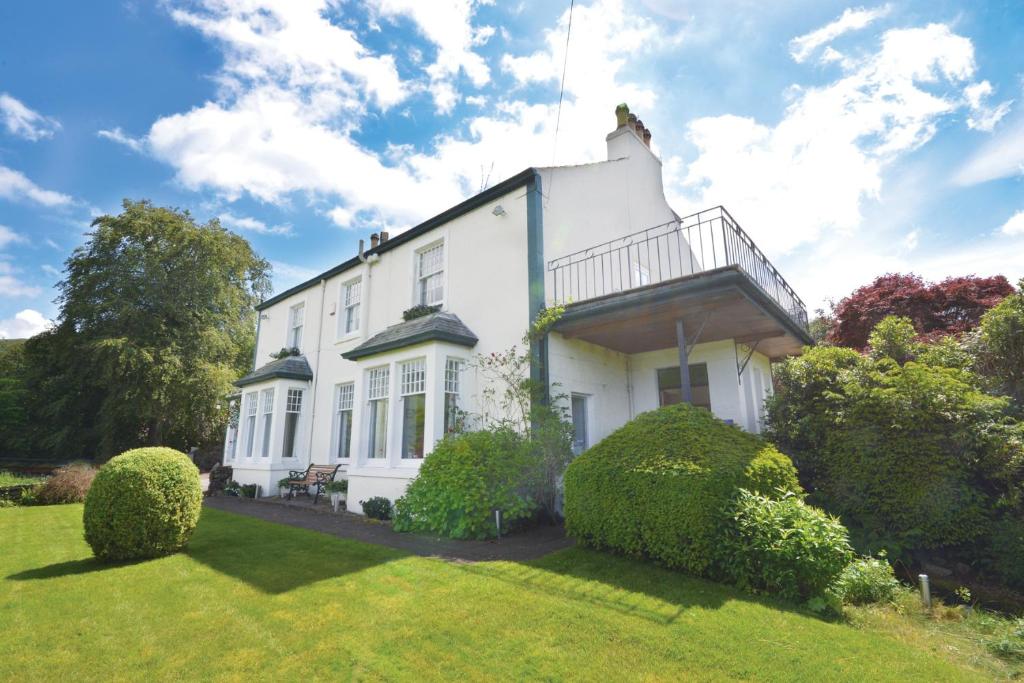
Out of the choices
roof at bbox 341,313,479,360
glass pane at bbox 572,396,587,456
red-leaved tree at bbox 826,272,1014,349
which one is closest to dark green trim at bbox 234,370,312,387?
roof at bbox 341,313,479,360

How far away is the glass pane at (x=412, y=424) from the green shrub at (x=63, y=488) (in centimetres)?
924

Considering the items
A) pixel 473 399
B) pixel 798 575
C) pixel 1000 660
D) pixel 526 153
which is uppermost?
pixel 526 153

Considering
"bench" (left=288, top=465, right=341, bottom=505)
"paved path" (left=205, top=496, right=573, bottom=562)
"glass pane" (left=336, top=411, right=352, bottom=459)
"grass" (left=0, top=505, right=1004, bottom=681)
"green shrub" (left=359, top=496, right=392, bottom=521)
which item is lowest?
"grass" (left=0, top=505, right=1004, bottom=681)

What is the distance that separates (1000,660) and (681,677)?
2.88 metres

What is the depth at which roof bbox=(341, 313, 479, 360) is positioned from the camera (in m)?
9.49

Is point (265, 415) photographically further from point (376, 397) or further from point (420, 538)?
point (420, 538)

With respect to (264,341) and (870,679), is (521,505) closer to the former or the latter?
(870,679)

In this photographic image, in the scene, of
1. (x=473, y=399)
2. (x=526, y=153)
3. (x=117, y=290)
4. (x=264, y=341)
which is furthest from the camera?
(x=117, y=290)

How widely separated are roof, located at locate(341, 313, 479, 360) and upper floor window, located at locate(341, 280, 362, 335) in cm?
305

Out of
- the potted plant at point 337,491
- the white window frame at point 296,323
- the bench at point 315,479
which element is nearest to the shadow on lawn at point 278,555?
the potted plant at point 337,491

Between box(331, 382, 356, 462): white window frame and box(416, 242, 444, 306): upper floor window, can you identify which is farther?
box(331, 382, 356, 462): white window frame

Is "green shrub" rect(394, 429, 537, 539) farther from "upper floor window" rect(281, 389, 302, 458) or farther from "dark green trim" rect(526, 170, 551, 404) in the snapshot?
"upper floor window" rect(281, 389, 302, 458)

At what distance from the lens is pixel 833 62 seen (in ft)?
24.3

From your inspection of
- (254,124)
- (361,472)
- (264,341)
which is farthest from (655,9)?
(264,341)
